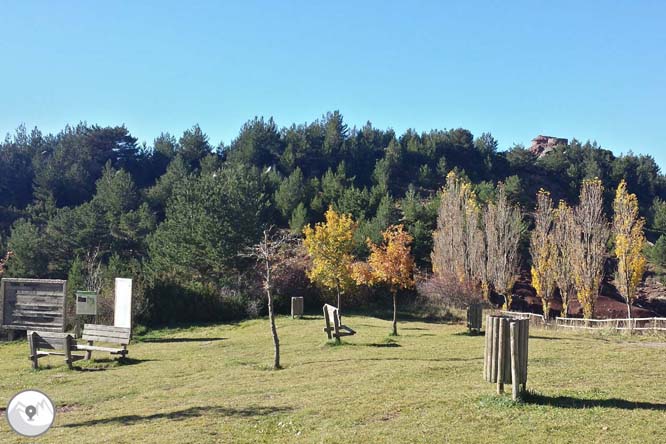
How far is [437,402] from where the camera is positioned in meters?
9.41

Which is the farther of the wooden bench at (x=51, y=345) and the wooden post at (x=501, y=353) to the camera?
the wooden bench at (x=51, y=345)

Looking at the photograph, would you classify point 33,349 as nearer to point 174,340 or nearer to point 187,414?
point 174,340

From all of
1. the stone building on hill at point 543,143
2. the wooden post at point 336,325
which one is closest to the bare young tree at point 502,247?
the wooden post at point 336,325

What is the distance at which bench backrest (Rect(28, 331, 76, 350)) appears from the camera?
17.2m

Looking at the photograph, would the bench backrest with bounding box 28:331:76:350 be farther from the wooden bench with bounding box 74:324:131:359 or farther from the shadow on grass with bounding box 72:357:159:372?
the shadow on grass with bounding box 72:357:159:372

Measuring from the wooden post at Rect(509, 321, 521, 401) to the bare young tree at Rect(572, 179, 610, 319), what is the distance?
31236 millimetres

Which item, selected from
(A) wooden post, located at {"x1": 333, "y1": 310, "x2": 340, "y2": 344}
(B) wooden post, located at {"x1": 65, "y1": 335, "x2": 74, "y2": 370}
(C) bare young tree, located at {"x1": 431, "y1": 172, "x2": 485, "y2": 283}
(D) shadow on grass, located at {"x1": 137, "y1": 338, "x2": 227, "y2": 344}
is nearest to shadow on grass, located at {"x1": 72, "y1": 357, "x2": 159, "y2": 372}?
(B) wooden post, located at {"x1": 65, "y1": 335, "x2": 74, "y2": 370}

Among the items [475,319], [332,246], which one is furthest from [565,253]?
[332,246]

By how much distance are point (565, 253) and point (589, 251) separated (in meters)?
1.89

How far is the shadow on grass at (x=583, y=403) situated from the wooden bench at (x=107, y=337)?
13.5 meters

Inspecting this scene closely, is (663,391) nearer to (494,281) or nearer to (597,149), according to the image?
(494,281)

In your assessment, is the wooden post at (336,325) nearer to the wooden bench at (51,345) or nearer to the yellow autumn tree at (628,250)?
the wooden bench at (51,345)

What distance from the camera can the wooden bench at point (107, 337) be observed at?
708 inches

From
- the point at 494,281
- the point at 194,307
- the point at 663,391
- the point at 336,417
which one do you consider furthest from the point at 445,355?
the point at 494,281
